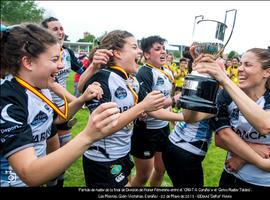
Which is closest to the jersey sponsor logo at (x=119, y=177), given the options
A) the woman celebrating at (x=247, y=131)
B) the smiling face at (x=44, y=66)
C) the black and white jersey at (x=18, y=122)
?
the woman celebrating at (x=247, y=131)

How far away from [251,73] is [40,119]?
5.92 ft

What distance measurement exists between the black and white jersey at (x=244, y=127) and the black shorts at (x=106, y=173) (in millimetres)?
1051

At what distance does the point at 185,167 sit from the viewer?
11.0ft

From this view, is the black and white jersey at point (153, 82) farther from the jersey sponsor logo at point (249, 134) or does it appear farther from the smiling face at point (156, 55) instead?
the jersey sponsor logo at point (249, 134)

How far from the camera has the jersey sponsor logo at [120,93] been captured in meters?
3.11

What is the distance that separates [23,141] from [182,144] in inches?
81.6

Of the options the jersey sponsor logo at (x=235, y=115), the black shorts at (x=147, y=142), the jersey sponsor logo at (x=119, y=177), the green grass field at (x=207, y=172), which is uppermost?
the jersey sponsor logo at (x=235, y=115)

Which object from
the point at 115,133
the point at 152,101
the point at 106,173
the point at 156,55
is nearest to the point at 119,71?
the point at 115,133

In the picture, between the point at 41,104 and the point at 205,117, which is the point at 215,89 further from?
the point at 41,104

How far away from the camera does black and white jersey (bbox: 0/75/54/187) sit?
5.57 feet

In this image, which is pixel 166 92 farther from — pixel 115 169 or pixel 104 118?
pixel 104 118

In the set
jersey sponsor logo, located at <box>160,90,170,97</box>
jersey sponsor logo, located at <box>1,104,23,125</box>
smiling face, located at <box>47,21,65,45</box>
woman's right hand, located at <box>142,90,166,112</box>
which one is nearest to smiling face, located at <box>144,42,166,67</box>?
jersey sponsor logo, located at <box>160,90,170,97</box>

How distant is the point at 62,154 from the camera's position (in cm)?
160

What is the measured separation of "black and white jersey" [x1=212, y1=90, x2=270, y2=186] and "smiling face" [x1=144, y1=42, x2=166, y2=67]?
2.30m
